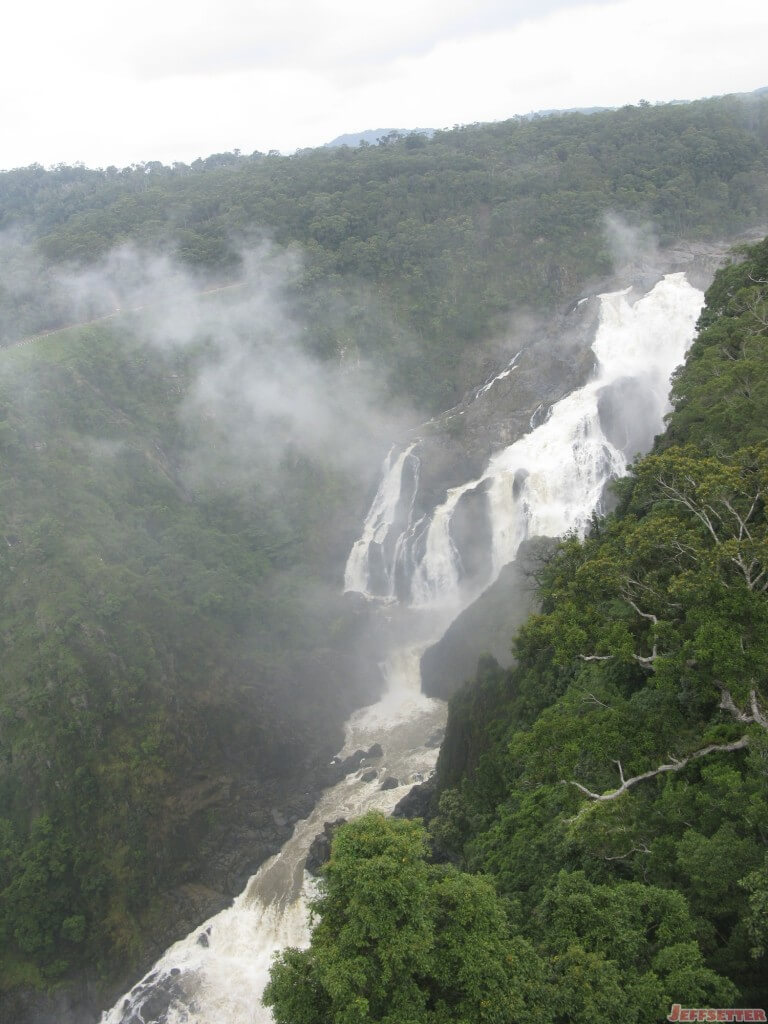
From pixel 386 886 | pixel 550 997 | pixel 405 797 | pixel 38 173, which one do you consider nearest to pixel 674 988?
pixel 550 997

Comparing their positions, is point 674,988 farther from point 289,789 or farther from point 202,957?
point 289,789

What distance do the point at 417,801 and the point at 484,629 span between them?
9.96 metres

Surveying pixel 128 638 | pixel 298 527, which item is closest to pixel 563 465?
pixel 298 527

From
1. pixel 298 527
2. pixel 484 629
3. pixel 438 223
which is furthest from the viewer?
pixel 438 223

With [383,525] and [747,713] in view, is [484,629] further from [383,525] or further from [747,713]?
[747,713]

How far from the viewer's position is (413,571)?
4466 centimetres

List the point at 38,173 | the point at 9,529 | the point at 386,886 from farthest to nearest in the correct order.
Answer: the point at 38,173
the point at 9,529
the point at 386,886

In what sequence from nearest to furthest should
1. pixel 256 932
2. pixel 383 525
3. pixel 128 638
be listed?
1. pixel 256 932
2. pixel 128 638
3. pixel 383 525

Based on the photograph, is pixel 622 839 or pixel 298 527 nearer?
pixel 622 839

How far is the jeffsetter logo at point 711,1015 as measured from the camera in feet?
31.7

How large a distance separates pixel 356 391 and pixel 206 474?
14.1 metres

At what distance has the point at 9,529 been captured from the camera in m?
36.9

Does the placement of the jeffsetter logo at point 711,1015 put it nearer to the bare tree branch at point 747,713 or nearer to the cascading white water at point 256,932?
the bare tree branch at point 747,713

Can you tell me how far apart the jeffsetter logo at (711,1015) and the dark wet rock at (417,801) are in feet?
62.6
